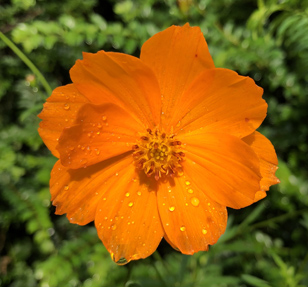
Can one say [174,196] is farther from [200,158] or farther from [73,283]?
[73,283]

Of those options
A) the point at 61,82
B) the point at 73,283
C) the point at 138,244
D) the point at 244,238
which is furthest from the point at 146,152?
the point at 61,82

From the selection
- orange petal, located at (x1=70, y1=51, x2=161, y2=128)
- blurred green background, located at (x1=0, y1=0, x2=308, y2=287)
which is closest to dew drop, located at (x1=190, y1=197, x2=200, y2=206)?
orange petal, located at (x1=70, y1=51, x2=161, y2=128)

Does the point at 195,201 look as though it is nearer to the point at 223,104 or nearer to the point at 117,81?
the point at 223,104

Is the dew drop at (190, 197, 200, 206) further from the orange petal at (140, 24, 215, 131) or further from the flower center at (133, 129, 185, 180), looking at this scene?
the orange petal at (140, 24, 215, 131)

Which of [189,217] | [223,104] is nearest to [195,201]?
[189,217]

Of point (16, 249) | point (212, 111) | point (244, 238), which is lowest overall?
point (16, 249)
